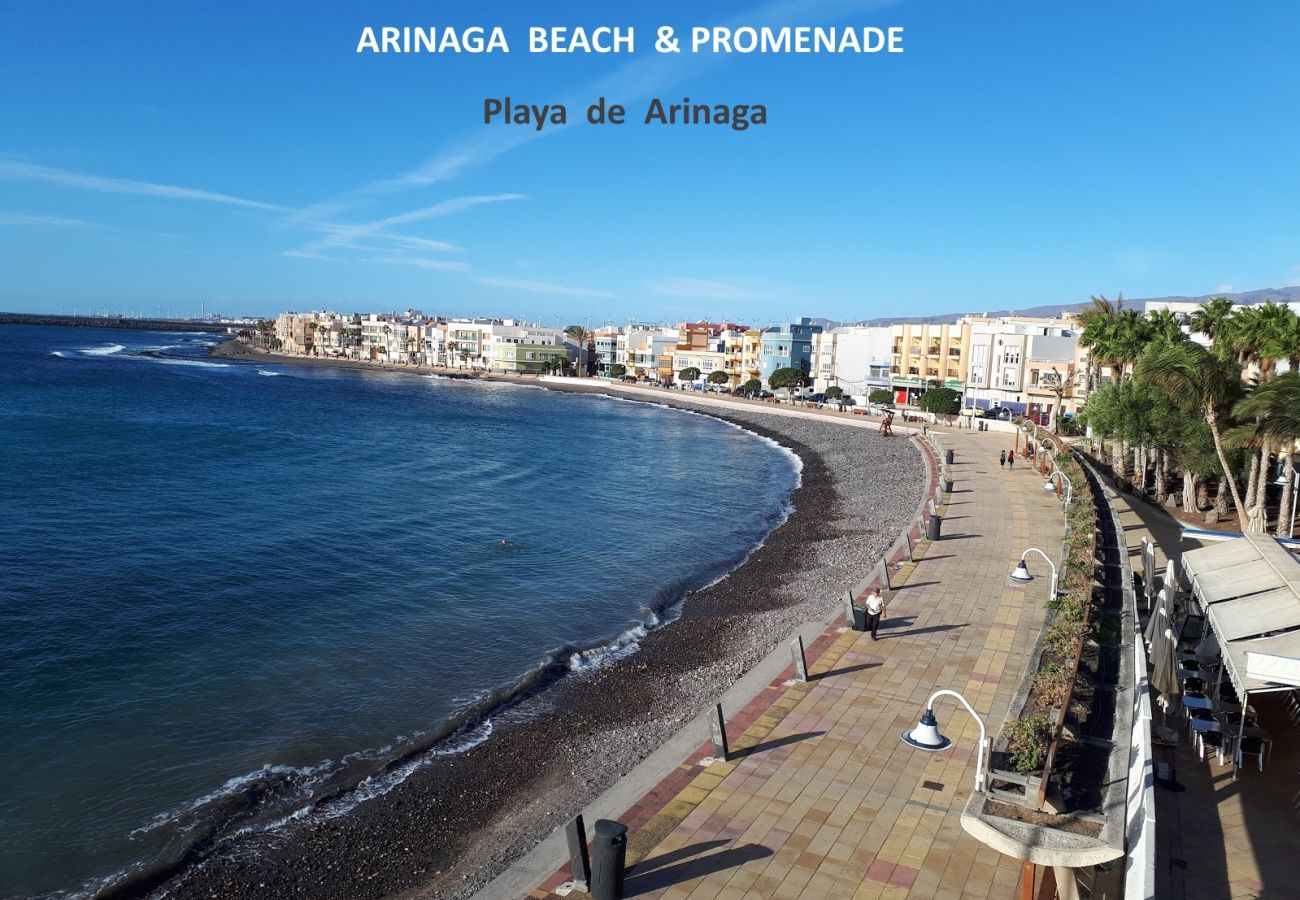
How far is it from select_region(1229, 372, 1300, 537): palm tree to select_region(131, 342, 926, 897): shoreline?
11328 mm

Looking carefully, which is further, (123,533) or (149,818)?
(123,533)

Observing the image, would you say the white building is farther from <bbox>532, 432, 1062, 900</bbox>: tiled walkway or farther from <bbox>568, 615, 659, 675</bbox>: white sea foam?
<bbox>532, 432, 1062, 900</bbox>: tiled walkway

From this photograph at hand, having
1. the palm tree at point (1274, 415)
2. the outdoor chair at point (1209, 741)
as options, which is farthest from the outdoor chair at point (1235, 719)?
the palm tree at point (1274, 415)

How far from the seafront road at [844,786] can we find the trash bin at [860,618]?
0.19 metres

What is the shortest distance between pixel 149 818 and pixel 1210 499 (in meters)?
37.3

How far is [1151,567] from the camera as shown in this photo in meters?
18.6

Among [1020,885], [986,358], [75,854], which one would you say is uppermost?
[986,358]

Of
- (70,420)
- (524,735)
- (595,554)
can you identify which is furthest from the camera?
(70,420)

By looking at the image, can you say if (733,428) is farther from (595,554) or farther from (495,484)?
(595,554)

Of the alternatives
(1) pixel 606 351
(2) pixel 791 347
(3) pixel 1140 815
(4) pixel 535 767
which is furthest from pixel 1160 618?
(1) pixel 606 351

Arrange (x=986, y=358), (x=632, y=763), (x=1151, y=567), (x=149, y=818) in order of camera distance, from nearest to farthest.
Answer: (x=149, y=818) < (x=632, y=763) < (x=1151, y=567) < (x=986, y=358)

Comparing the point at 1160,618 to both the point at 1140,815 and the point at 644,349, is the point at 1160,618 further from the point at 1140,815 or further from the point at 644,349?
the point at 644,349

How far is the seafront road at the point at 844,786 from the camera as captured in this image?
8.71 metres

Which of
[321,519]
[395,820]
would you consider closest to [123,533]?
[321,519]
